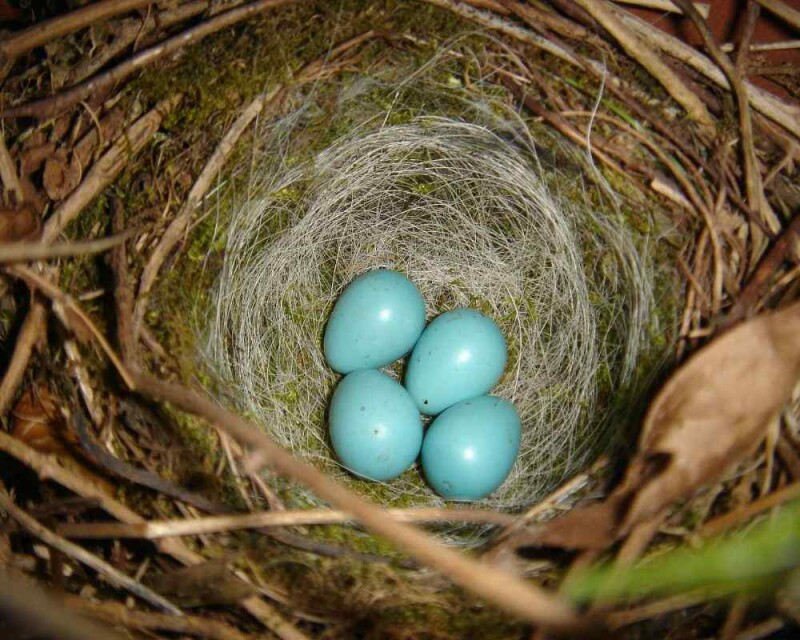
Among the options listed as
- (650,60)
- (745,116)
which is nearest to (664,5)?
(650,60)

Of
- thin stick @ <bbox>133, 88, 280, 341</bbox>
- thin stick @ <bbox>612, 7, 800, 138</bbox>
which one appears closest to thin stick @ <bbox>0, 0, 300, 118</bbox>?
thin stick @ <bbox>133, 88, 280, 341</bbox>

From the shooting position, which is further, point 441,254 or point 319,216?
point 441,254

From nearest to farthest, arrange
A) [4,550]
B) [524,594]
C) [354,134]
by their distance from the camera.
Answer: [524,594] < [4,550] < [354,134]

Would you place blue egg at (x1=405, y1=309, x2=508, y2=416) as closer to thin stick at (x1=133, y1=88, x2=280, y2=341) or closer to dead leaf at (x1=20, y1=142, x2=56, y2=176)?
thin stick at (x1=133, y1=88, x2=280, y2=341)

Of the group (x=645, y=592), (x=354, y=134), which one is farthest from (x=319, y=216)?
(x=645, y=592)

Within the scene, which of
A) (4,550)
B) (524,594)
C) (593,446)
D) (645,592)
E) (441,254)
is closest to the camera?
(524,594)

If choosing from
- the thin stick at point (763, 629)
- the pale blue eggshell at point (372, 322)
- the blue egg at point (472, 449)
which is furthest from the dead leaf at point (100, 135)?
the thin stick at point (763, 629)

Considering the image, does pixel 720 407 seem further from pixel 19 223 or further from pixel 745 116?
pixel 19 223

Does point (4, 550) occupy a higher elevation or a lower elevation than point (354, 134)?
lower

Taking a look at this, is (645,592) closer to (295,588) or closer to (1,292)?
(295,588)
